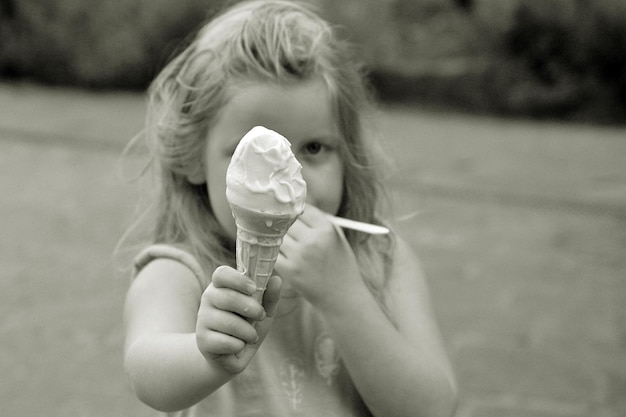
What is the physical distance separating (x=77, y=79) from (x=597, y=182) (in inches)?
221

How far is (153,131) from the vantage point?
7.47 ft

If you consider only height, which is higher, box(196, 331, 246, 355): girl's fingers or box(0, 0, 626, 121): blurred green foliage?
box(196, 331, 246, 355): girl's fingers

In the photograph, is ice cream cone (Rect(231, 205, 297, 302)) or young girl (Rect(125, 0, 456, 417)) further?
young girl (Rect(125, 0, 456, 417))

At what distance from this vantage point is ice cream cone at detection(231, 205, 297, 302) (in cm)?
140

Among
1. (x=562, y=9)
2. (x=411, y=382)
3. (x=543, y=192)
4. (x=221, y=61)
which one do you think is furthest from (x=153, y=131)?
(x=562, y=9)

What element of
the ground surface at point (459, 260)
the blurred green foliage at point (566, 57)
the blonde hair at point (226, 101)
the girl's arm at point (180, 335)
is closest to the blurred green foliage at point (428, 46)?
the blurred green foliage at point (566, 57)

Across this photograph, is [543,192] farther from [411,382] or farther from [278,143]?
[278,143]

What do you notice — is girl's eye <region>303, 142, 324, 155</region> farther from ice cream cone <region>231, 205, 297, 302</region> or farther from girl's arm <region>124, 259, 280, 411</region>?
ice cream cone <region>231, 205, 297, 302</region>

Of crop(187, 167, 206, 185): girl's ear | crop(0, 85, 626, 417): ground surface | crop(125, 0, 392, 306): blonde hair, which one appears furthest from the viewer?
crop(0, 85, 626, 417): ground surface

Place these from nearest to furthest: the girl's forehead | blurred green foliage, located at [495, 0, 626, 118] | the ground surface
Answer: the girl's forehead
the ground surface
blurred green foliage, located at [495, 0, 626, 118]

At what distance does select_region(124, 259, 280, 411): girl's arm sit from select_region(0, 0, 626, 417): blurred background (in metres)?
0.62

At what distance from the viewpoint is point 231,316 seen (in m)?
1.42

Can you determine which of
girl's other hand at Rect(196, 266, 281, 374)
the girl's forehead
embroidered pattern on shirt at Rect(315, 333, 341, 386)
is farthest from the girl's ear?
girl's other hand at Rect(196, 266, 281, 374)

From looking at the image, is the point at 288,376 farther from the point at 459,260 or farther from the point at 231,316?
the point at 459,260
